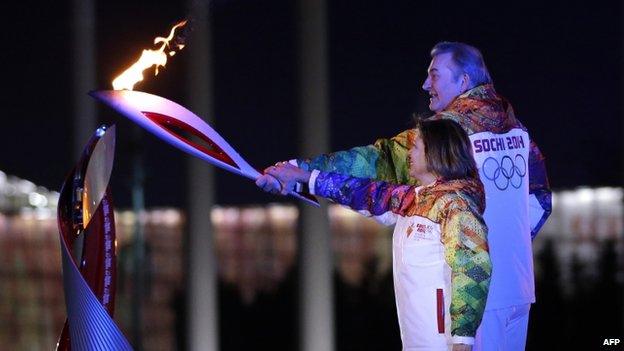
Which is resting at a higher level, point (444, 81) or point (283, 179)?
point (444, 81)

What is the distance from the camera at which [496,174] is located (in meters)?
3.30

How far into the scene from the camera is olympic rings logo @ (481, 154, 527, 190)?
3.29 m

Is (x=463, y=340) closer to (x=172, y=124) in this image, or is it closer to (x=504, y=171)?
(x=504, y=171)

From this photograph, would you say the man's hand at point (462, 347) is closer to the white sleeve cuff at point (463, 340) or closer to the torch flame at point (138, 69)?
the white sleeve cuff at point (463, 340)

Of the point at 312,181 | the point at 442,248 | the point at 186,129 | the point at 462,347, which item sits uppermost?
the point at 186,129

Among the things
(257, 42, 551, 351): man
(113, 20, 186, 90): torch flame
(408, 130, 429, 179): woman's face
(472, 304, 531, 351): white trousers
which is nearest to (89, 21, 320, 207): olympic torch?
(113, 20, 186, 90): torch flame

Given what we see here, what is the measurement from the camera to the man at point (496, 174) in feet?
10.7

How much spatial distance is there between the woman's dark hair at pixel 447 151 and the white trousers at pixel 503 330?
0.46 metres

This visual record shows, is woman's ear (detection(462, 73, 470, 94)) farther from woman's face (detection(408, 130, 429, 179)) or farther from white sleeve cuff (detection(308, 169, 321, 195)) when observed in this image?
white sleeve cuff (detection(308, 169, 321, 195))

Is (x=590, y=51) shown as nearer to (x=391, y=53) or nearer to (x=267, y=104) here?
(x=391, y=53)

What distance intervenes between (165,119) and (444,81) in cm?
79

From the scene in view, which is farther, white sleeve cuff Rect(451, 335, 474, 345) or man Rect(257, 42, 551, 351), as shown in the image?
man Rect(257, 42, 551, 351)

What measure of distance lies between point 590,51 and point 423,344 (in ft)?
15.5

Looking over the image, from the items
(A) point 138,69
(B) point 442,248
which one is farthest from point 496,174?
(A) point 138,69
